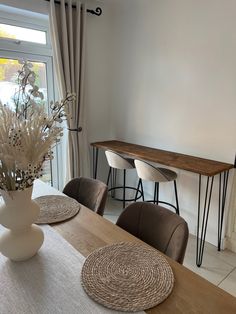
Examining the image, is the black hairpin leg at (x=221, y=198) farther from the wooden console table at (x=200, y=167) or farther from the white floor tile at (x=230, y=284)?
the white floor tile at (x=230, y=284)

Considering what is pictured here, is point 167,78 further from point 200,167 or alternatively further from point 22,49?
point 22,49

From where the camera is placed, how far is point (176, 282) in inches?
34.2

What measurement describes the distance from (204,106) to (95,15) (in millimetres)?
1801

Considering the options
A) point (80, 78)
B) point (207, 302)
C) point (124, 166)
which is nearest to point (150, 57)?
point (80, 78)

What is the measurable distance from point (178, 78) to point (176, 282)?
207 cm

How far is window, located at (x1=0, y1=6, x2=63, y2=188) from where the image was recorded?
8.16ft

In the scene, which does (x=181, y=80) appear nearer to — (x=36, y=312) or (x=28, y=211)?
(x=28, y=211)

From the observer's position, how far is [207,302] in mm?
778

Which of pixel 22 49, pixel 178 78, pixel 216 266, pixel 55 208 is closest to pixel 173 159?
pixel 178 78

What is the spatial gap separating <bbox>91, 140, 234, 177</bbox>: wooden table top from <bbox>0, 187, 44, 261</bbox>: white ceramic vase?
1.35 meters

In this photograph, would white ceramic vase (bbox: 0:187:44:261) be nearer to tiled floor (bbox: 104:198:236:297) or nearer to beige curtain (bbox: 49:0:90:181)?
tiled floor (bbox: 104:198:236:297)

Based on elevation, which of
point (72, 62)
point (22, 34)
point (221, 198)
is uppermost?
point (22, 34)

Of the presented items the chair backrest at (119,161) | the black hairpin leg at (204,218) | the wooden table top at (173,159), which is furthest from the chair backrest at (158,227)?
the chair backrest at (119,161)

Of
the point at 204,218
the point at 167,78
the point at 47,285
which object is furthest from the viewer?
the point at 167,78
